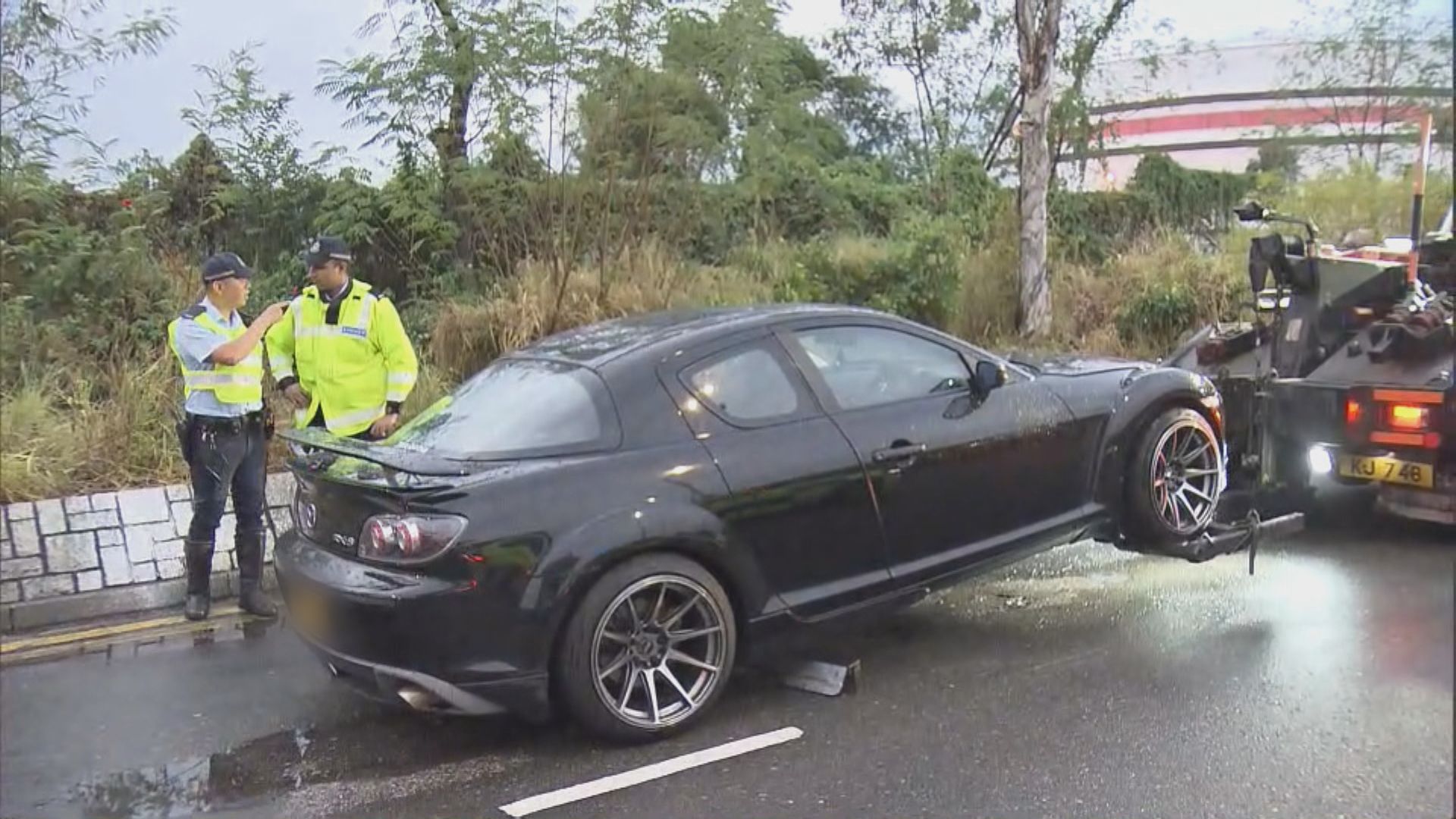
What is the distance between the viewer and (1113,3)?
15484 millimetres

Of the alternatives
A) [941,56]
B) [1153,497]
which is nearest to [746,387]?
[1153,497]

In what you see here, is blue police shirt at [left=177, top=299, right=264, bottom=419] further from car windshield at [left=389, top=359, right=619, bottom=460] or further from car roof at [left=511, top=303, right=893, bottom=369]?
car roof at [left=511, top=303, right=893, bottom=369]

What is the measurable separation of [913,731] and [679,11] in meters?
7.36

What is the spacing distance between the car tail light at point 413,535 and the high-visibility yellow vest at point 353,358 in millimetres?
2180

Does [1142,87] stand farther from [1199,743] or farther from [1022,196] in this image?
[1199,743]

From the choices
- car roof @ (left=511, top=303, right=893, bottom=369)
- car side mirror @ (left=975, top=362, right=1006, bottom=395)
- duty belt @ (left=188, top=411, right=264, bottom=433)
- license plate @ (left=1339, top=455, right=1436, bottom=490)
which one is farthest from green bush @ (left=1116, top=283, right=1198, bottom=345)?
duty belt @ (left=188, top=411, right=264, bottom=433)

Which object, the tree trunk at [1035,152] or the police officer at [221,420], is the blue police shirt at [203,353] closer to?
the police officer at [221,420]

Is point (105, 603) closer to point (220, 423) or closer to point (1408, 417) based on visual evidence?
point (220, 423)

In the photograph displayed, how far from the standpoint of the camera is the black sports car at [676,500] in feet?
13.6

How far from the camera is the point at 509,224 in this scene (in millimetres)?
10297

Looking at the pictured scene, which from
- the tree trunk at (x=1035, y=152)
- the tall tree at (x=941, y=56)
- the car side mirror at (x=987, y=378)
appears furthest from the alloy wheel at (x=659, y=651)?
the tall tree at (x=941, y=56)

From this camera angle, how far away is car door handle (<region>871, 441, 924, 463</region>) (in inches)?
193

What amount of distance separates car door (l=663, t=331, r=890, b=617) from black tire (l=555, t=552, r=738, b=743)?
27cm

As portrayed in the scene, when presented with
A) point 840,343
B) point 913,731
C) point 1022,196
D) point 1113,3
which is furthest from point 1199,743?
point 1113,3
